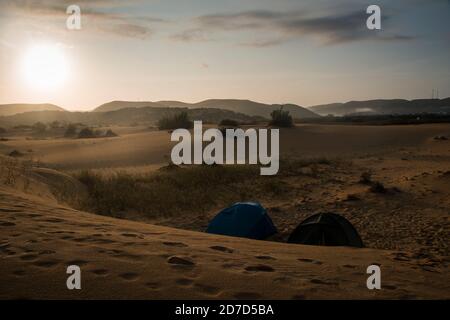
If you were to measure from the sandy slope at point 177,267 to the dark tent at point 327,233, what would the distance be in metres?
1.08

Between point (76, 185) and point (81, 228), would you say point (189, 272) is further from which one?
point (76, 185)

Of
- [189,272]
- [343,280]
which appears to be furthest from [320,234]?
[189,272]

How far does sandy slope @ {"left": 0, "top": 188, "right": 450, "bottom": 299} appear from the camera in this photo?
3.17 meters

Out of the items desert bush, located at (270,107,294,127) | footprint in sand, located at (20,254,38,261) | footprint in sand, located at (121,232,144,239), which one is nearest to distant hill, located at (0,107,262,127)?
desert bush, located at (270,107,294,127)

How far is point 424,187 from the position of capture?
1105 cm

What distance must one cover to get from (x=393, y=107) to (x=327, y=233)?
145358mm

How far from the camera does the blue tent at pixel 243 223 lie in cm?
709

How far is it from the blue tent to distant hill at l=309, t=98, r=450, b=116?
116111mm

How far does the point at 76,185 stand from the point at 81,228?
6.54 metres

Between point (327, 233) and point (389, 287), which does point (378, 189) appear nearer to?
point (327, 233)

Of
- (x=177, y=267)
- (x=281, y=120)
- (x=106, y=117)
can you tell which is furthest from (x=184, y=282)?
(x=106, y=117)

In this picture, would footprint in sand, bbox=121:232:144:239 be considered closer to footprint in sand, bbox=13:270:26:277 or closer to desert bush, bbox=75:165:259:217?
footprint in sand, bbox=13:270:26:277

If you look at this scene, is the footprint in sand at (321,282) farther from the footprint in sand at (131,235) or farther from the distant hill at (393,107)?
the distant hill at (393,107)

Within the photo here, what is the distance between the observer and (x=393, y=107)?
137625 millimetres
